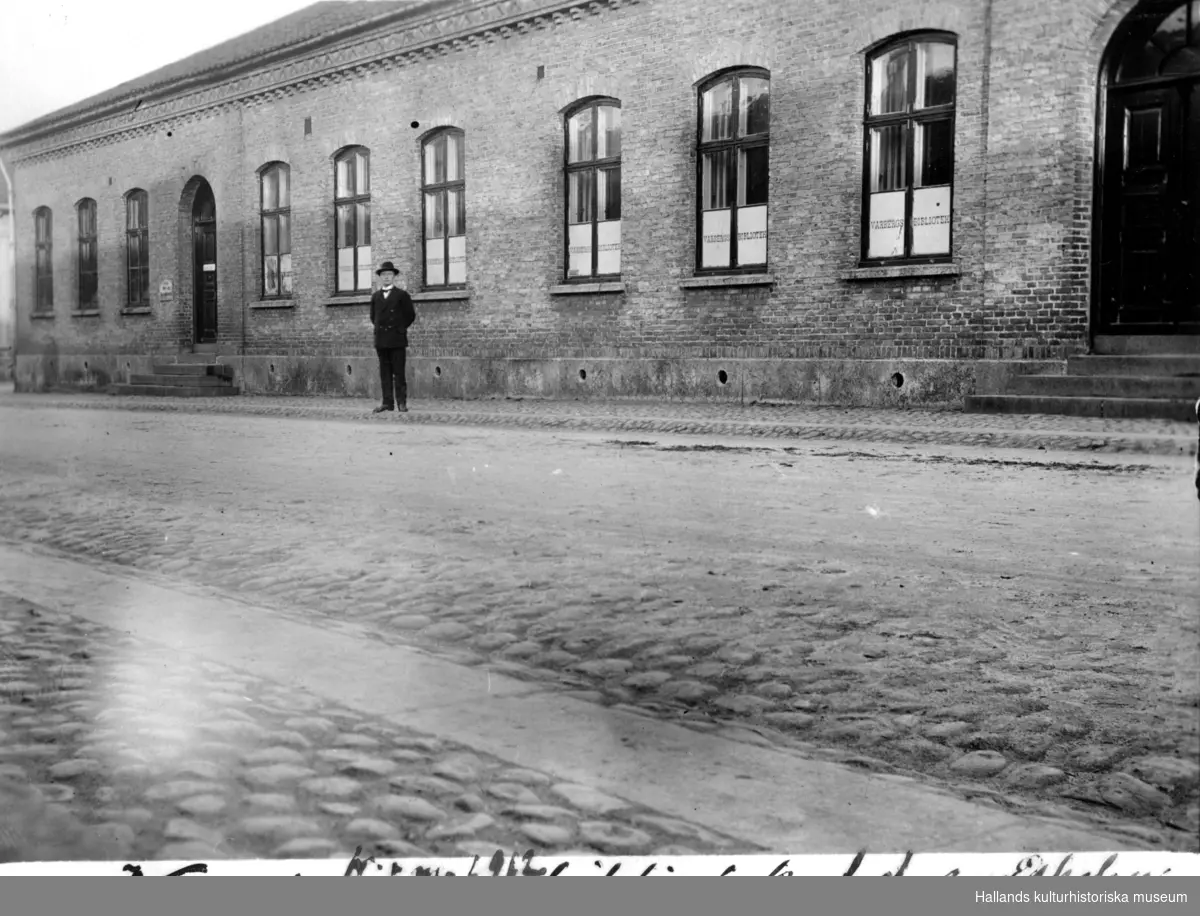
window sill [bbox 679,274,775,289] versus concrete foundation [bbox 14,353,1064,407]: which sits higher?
window sill [bbox 679,274,775,289]

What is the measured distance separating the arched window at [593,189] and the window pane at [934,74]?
468cm

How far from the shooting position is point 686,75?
17312 mm

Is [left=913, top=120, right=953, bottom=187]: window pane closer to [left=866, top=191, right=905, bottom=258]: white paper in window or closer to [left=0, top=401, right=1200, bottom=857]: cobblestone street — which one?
[left=866, top=191, right=905, bottom=258]: white paper in window

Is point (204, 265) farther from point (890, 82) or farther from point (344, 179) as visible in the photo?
point (890, 82)

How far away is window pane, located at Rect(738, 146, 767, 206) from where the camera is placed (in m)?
16.9

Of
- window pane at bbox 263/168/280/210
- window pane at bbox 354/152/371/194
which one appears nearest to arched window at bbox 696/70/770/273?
window pane at bbox 354/152/371/194

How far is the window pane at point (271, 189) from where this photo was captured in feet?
77.3

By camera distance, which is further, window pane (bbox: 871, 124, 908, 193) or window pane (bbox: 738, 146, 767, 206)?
window pane (bbox: 738, 146, 767, 206)

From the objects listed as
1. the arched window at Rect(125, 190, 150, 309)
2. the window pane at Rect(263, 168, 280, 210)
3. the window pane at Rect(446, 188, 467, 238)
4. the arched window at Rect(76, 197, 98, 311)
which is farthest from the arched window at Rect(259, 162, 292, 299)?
the window pane at Rect(446, 188, 467, 238)

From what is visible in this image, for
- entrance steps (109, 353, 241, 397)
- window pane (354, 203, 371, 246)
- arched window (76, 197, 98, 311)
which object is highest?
window pane (354, 203, 371, 246)

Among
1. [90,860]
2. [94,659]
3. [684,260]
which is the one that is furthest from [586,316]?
[90,860]

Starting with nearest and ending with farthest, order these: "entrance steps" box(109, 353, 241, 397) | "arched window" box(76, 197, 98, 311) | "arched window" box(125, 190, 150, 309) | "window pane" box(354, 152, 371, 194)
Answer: "arched window" box(76, 197, 98, 311) → "window pane" box(354, 152, 371, 194) → "arched window" box(125, 190, 150, 309) → "entrance steps" box(109, 353, 241, 397)

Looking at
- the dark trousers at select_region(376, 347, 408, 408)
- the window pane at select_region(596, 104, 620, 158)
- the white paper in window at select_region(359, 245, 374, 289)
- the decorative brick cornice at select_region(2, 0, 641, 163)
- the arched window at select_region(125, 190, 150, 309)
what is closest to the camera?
the dark trousers at select_region(376, 347, 408, 408)

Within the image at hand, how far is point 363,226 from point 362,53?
2798mm
